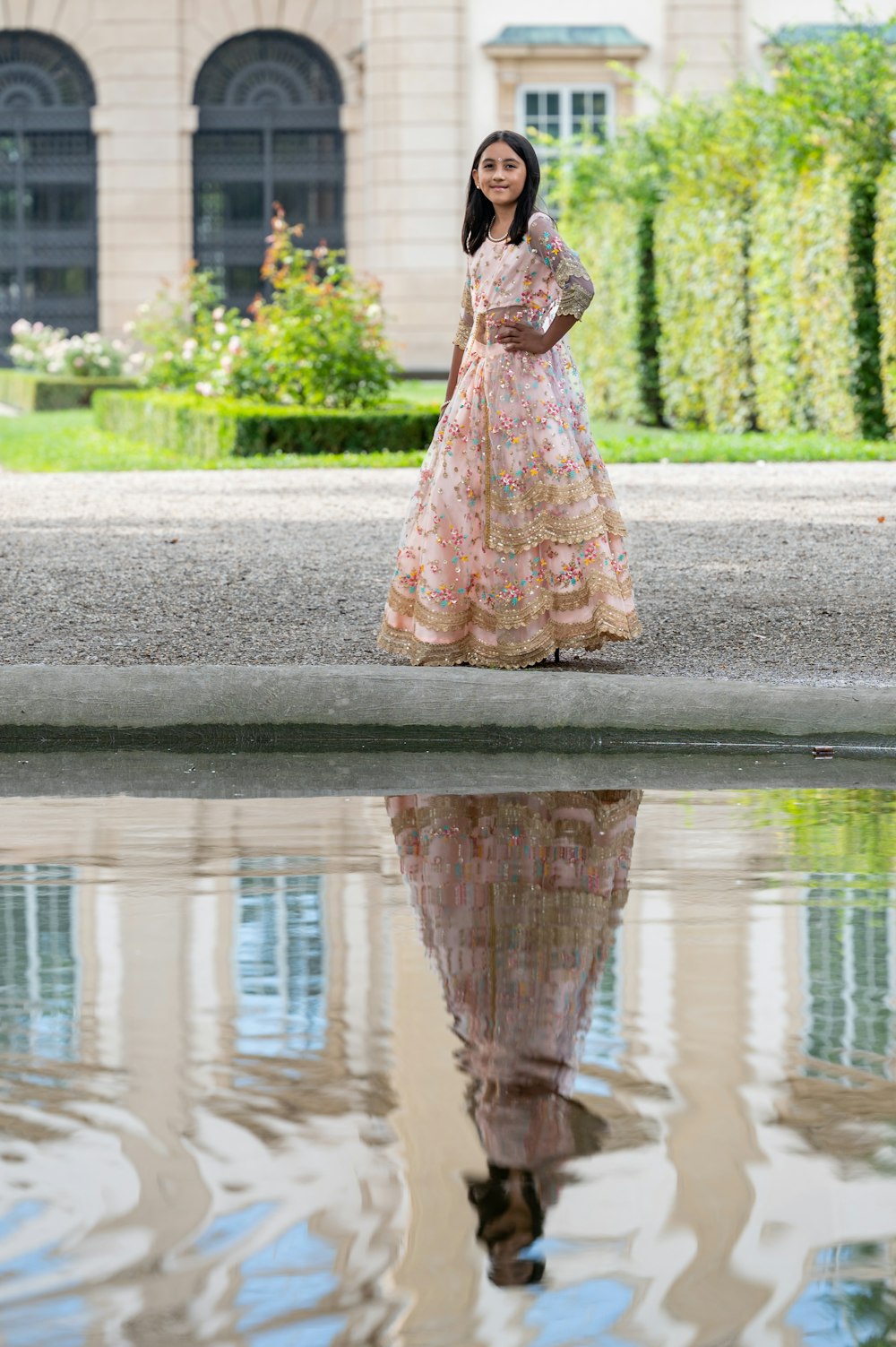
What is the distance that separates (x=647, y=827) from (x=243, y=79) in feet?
96.8

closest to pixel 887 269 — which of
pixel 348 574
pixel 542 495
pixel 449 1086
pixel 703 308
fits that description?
pixel 703 308

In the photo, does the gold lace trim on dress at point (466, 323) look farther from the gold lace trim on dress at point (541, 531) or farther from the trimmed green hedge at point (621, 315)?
the trimmed green hedge at point (621, 315)

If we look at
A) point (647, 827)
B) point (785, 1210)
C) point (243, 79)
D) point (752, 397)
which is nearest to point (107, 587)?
point (647, 827)

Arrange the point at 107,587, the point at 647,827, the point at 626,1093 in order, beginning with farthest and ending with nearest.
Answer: the point at 107,587 → the point at 647,827 → the point at 626,1093

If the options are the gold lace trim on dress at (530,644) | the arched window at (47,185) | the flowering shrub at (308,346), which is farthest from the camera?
the arched window at (47,185)

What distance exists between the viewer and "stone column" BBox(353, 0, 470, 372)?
29.2 m

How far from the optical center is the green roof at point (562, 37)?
2898 centimetres

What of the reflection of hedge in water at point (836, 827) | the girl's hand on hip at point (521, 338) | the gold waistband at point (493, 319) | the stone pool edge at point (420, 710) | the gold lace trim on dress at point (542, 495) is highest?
the gold waistband at point (493, 319)

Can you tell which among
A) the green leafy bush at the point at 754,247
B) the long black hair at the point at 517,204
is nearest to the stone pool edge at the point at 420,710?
the long black hair at the point at 517,204

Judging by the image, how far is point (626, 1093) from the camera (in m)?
2.58

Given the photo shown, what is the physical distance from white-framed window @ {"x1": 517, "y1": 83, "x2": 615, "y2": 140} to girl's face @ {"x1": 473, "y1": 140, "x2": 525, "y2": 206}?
24.6 m

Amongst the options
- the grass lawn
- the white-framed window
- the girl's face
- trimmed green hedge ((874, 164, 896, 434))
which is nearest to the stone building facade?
the white-framed window

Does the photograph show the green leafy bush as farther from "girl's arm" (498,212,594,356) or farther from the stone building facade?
"girl's arm" (498,212,594,356)

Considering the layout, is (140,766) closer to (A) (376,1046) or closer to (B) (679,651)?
(B) (679,651)
